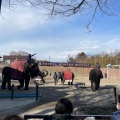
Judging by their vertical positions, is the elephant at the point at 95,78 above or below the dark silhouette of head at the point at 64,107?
above

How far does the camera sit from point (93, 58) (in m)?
102

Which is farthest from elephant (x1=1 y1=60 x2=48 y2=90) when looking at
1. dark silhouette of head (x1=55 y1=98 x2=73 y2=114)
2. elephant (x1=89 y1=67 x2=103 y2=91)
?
dark silhouette of head (x1=55 y1=98 x2=73 y2=114)

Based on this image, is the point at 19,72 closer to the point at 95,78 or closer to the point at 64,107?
the point at 95,78

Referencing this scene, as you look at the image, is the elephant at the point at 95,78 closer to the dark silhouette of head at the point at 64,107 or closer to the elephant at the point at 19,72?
the elephant at the point at 19,72

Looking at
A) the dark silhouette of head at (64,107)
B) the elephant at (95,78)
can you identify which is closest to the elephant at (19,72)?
the elephant at (95,78)

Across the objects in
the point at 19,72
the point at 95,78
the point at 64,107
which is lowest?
the point at 64,107

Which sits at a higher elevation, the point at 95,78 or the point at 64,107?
the point at 95,78

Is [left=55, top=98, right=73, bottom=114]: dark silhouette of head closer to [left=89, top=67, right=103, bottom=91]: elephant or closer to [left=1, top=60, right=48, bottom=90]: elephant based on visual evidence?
[left=1, top=60, right=48, bottom=90]: elephant

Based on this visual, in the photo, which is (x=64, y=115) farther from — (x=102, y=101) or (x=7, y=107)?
(x=102, y=101)

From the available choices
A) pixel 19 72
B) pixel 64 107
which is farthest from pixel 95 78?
pixel 64 107

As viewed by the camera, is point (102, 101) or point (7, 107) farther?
point (102, 101)

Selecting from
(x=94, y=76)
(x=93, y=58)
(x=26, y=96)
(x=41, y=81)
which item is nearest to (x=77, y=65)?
(x=93, y=58)

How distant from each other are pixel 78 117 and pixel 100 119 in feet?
1.04

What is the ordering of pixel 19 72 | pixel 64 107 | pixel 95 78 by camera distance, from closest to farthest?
pixel 64 107 → pixel 19 72 → pixel 95 78
